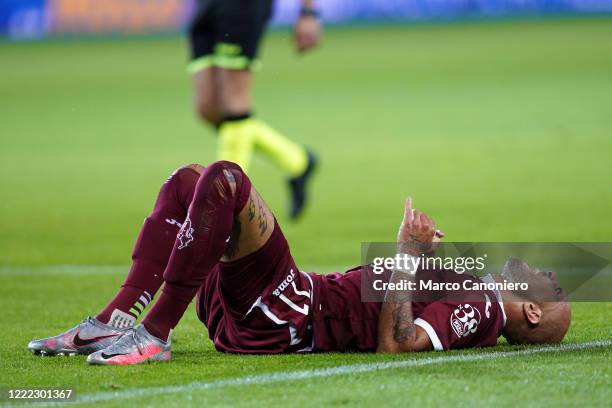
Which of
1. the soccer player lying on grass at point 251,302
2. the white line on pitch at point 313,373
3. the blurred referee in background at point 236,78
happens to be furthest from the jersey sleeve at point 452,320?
the blurred referee in background at point 236,78

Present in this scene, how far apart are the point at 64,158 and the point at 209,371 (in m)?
12.2

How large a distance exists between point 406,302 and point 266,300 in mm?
562

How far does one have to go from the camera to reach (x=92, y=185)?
14438 mm

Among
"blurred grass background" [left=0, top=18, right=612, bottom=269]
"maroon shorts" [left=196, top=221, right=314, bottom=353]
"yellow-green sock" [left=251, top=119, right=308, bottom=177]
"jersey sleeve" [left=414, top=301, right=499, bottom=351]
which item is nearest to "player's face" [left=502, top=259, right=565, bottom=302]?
"jersey sleeve" [left=414, top=301, right=499, bottom=351]

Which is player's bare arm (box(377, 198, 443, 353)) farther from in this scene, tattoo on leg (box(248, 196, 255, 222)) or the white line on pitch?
tattoo on leg (box(248, 196, 255, 222))

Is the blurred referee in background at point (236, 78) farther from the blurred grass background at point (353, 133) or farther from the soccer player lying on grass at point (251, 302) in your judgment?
the soccer player lying on grass at point (251, 302)

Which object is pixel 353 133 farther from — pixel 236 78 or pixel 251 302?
pixel 251 302

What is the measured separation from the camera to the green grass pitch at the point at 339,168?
16.1ft

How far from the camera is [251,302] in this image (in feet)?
17.4

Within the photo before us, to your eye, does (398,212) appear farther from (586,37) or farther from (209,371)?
(586,37)

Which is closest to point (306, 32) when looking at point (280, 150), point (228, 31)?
point (228, 31)

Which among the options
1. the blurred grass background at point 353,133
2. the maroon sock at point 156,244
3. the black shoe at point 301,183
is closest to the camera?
the maroon sock at point 156,244

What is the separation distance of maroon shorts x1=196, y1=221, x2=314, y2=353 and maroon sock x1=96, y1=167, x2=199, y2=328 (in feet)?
0.87

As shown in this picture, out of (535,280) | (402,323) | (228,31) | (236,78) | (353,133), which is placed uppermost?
(228,31)
